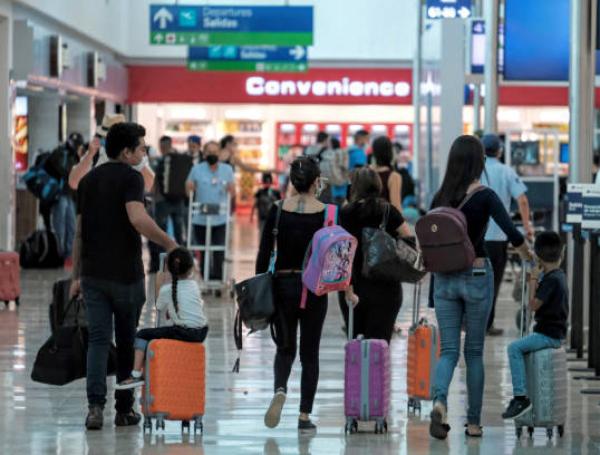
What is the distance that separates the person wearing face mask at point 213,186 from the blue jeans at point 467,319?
9250 mm

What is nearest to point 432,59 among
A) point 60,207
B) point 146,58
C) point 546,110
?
point 60,207

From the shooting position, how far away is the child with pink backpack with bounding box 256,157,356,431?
28.9ft

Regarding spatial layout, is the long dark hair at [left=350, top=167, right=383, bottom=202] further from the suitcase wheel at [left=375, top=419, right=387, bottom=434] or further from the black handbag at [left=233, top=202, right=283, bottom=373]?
the suitcase wheel at [left=375, top=419, right=387, bottom=434]

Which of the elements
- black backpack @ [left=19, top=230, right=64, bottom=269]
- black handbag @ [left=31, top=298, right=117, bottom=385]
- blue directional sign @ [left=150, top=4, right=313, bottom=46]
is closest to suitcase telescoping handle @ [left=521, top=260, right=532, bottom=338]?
black handbag @ [left=31, top=298, right=117, bottom=385]

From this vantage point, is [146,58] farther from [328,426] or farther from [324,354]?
[328,426]

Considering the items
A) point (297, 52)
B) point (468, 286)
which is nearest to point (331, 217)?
point (468, 286)

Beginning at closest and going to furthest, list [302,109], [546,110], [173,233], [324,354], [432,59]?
1. [324,354]
2. [432,59]
3. [173,233]
4. [546,110]
5. [302,109]

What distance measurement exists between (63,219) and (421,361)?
13.6m

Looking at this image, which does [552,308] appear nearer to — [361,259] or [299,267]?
[361,259]

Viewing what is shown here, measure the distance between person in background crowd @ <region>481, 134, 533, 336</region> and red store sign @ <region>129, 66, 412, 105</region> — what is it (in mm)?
22659

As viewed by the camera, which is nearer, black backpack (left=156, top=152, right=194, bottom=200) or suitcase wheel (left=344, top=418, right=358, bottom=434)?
suitcase wheel (left=344, top=418, right=358, bottom=434)

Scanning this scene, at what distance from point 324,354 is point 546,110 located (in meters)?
28.5

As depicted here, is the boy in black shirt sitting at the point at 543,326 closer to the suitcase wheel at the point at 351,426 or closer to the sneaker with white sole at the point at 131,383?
the suitcase wheel at the point at 351,426

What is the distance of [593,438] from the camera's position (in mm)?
8844
